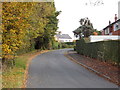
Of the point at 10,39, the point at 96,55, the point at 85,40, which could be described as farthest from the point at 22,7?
the point at 85,40

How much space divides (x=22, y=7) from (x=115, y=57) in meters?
8.58

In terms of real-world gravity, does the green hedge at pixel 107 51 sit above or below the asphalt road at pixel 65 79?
above

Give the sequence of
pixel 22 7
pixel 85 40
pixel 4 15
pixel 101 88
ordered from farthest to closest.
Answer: pixel 85 40, pixel 22 7, pixel 4 15, pixel 101 88

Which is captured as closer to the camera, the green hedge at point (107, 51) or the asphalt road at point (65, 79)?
the asphalt road at point (65, 79)

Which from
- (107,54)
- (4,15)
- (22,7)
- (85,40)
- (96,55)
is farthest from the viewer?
(85,40)

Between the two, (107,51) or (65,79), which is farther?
(107,51)

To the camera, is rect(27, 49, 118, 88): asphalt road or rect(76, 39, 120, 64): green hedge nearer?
rect(27, 49, 118, 88): asphalt road

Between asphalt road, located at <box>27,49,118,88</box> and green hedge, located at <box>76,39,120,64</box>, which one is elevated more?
green hedge, located at <box>76,39,120,64</box>

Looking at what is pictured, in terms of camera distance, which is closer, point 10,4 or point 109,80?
point 10,4

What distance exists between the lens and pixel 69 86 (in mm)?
7879

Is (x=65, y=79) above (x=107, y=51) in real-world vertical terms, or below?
below

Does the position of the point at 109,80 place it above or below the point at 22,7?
below

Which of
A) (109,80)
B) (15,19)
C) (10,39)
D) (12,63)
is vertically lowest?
(109,80)

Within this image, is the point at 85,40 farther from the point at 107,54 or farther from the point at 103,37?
the point at 107,54
